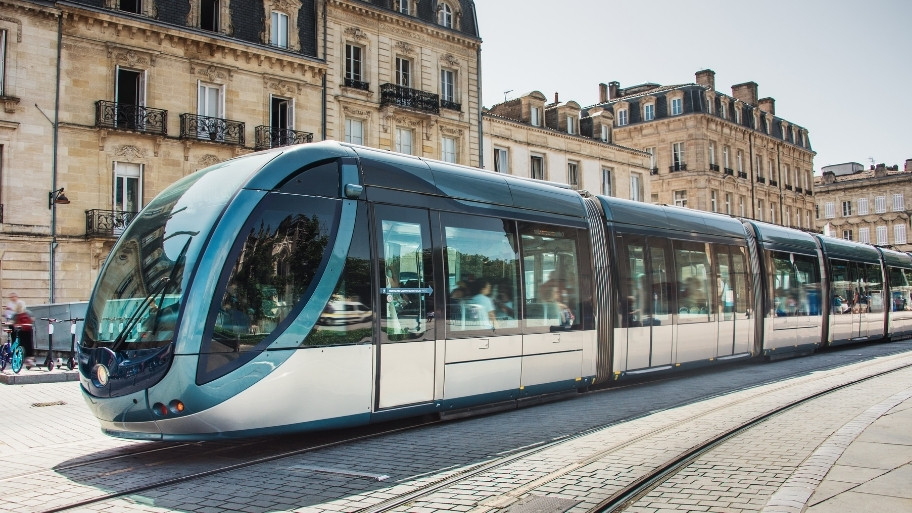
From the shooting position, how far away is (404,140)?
3216cm

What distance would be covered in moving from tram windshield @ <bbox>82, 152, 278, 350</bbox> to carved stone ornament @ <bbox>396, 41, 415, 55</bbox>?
81.5 feet

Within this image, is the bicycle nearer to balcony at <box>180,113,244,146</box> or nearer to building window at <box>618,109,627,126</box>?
balcony at <box>180,113,244,146</box>

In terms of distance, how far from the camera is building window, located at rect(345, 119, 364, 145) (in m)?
30.5

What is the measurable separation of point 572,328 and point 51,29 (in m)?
20.1

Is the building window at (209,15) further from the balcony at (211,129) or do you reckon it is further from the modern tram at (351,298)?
the modern tram at (351,298)

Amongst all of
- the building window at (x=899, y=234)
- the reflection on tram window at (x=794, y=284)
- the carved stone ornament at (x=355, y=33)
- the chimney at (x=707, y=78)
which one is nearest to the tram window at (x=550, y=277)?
the reflection on tram window at (x=794, y=284)

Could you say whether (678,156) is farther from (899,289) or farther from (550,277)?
(550,277)

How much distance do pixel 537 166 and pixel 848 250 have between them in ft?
57.5

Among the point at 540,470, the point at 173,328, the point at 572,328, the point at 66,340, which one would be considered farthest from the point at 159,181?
the point at 540,470

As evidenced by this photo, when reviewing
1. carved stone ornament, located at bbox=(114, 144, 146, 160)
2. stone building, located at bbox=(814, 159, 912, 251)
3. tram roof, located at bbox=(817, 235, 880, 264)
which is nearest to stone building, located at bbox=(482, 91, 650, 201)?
carved stone ornament, located at bbox=(114, 144, 146, 160)

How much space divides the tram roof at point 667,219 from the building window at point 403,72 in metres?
18.7

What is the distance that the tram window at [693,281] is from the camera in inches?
558

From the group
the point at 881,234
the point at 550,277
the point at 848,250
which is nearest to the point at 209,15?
the point at 550,277

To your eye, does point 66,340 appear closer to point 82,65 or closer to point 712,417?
point 82,65
